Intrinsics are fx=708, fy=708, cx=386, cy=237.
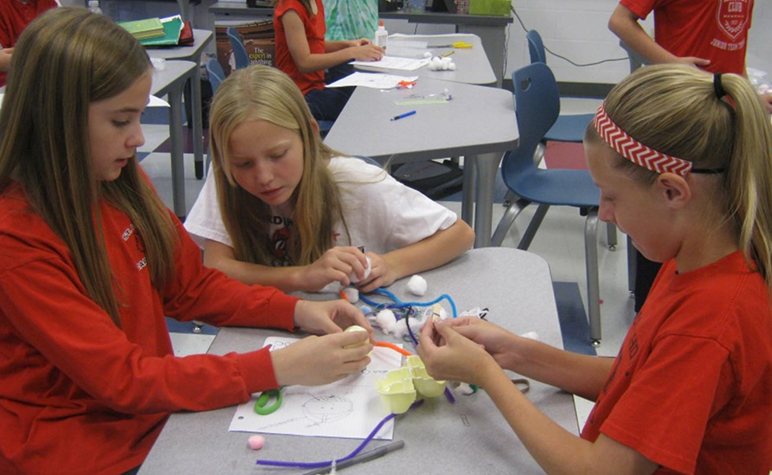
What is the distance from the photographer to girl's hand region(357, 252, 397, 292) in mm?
1300

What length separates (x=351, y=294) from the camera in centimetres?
128

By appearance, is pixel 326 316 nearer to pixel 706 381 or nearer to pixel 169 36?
pixel 706 381

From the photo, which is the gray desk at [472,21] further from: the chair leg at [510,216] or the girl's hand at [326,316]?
the girl's hand at [326,316]

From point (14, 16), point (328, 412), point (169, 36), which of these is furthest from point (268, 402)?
point (169, 36)

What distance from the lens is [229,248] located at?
1.45 metres

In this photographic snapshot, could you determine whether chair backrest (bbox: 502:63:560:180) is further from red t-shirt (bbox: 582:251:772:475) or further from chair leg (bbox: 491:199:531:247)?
red t-shirt (bbox: 582:251:772:475)

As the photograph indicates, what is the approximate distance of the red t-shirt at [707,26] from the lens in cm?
261

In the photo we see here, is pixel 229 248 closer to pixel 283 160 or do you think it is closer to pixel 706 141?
pixel 283 160

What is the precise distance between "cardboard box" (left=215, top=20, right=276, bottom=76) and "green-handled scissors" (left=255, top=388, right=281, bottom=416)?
9.32ft

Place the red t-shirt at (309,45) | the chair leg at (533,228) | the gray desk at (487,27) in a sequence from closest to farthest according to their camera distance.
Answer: the chair leg at (533,228) < the red t-shirt at (309,45) < the gray desk at (487,27)

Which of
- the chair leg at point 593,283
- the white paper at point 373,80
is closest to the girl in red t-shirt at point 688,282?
the chair leg at point 593,283

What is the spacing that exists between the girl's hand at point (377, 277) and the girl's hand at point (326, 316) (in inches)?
5.2

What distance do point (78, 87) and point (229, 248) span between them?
53cm

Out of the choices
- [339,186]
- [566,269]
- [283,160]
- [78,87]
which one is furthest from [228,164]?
[566,269]
